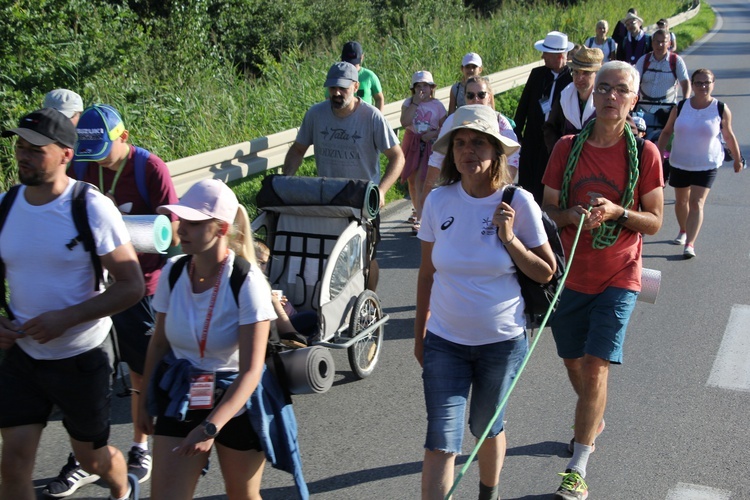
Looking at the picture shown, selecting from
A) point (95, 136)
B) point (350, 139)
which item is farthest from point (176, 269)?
point (350, 139)

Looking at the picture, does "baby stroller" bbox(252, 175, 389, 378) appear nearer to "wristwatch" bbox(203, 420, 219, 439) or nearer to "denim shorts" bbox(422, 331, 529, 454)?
"denim shorts" bbox(422, 331, 529, 454)

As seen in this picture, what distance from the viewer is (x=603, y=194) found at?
15.2 ft

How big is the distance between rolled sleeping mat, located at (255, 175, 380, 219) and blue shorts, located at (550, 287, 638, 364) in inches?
69.8

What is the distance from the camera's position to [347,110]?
22.9 feet

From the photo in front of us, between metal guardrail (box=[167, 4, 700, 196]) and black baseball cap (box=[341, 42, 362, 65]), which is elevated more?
black baseball cap (box=[341, 42, 362, 65])

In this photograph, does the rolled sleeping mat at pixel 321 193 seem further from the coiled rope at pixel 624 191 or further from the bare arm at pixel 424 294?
the bare arm at pixel 424 294

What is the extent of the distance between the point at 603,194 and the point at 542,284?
904mm

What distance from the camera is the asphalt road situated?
15.8 feet

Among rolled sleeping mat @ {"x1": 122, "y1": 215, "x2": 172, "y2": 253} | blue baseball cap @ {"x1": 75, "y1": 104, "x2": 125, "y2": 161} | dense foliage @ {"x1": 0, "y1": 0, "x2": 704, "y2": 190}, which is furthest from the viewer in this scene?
dense foliage @ {"x1": 0, "y1": 0, "x2": 704, "y2": 190}

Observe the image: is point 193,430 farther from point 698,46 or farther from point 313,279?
point 698,46

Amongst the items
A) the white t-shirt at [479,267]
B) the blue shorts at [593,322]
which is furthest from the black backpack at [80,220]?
the blue shorts at [593,322]

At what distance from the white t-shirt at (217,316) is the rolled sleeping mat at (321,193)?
2.60 m

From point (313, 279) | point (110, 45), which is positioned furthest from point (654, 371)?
point (110, 45)

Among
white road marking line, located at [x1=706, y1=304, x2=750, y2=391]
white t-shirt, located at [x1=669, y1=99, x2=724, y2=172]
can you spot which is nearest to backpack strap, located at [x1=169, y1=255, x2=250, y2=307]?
white road marking line, located at [x1=706, y1=304, x2=750, y2=391]
